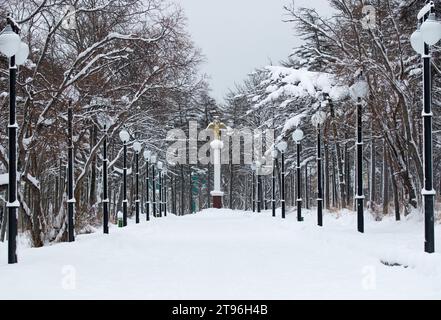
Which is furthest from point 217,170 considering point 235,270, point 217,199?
point 235,270

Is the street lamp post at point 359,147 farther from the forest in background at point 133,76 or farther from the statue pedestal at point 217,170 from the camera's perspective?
the statue pedestal at point 217,170

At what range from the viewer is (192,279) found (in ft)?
29.5

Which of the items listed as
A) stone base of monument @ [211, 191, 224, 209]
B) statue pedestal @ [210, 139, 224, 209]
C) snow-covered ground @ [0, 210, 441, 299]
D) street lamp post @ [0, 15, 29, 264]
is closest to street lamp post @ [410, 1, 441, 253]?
snow-covered ground @ [0, 210, 441, 299]

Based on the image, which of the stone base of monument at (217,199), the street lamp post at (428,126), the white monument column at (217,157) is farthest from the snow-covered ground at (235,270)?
the stone base of monument at (217,199)

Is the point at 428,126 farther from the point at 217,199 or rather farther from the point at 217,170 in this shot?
the point at 217,199

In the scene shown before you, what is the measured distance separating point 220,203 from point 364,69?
37.7m

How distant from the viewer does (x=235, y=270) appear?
9992 millimetres

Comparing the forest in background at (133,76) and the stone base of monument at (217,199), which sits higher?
the forest in background at (133,76)

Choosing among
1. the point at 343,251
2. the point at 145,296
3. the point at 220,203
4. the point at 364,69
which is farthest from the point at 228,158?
the point at 145,296

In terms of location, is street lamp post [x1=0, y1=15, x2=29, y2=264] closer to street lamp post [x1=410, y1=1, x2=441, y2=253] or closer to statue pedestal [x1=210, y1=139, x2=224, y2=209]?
street lamp post [x1=410, y1=1, x2=441, y2=253]

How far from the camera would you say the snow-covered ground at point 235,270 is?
773 cm
